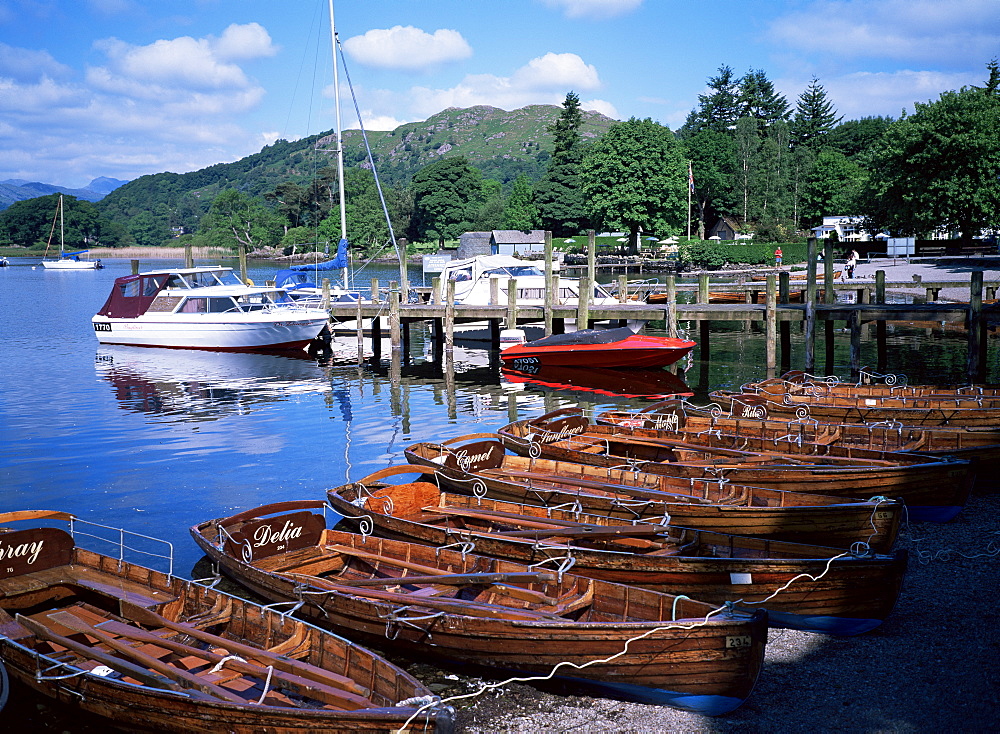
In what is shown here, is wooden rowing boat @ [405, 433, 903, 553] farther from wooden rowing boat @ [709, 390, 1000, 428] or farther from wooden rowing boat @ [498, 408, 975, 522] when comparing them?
wooden rowing boat @ [709, 390, 1000, 428]

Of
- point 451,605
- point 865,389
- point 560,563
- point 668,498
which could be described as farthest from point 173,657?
point 865,389

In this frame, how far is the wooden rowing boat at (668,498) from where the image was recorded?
398 inches

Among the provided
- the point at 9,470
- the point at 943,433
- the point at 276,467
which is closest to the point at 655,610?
the point at 943,433

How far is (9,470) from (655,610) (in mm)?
14096

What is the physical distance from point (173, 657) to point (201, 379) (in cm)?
2226

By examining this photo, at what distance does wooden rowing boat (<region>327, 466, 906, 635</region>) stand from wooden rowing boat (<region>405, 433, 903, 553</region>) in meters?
0.57

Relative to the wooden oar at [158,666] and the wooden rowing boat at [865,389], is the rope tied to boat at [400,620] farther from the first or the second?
the wooden rowing boat at [865,389]

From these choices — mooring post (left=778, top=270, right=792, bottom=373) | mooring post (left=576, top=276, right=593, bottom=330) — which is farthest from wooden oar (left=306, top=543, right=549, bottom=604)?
mooring post (left=778, top=270, right=792, bottom=373)

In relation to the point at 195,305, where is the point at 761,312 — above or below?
below

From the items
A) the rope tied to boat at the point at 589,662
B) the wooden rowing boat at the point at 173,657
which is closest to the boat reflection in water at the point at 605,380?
the rope tied to boat at the point at 589,662

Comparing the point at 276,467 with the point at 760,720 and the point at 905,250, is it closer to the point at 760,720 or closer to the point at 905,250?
the point at 760,720

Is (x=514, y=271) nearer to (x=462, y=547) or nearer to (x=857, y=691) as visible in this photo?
(x=462, y=547)

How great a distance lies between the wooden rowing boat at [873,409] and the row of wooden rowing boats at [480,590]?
236 centimetres

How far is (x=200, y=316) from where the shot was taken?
34469 millimetres
